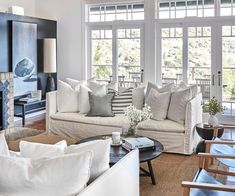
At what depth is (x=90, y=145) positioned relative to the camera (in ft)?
6.39

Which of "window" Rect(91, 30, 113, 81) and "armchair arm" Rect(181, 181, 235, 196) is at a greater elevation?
"window" Rect(91, 30, 113, 81)

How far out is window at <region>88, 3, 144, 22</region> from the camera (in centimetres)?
722

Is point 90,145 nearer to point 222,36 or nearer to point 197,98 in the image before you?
point 197,98

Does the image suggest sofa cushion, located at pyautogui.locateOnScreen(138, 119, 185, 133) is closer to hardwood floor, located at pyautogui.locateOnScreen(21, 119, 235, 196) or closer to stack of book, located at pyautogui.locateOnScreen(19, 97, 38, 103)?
hardwood floor, located at pyautogui.locateOnScreen(21, 119, 235, 196)

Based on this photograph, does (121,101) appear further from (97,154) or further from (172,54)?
(97,154)

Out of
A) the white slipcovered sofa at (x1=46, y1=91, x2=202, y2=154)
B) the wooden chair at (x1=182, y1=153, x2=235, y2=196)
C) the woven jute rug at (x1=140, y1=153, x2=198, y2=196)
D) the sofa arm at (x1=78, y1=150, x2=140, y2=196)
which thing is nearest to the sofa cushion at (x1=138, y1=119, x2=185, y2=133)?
the white slipcovered sofa at (x1=46, y1=91, x2=202, y2=154)

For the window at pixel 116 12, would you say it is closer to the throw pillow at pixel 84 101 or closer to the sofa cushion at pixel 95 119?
the throw pillow at pixel 84 101

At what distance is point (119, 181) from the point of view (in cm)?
195

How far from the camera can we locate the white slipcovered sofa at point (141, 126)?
4.43 meters

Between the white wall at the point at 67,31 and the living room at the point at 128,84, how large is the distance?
24 millimetres

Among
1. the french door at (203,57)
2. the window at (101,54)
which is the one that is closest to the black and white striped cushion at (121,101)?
the french door at (203,57)

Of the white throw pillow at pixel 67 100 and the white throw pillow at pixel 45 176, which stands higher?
the white throw pillow at pixel 67 100

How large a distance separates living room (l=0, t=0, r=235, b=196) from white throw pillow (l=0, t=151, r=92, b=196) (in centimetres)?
27

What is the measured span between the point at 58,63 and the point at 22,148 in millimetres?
6293
